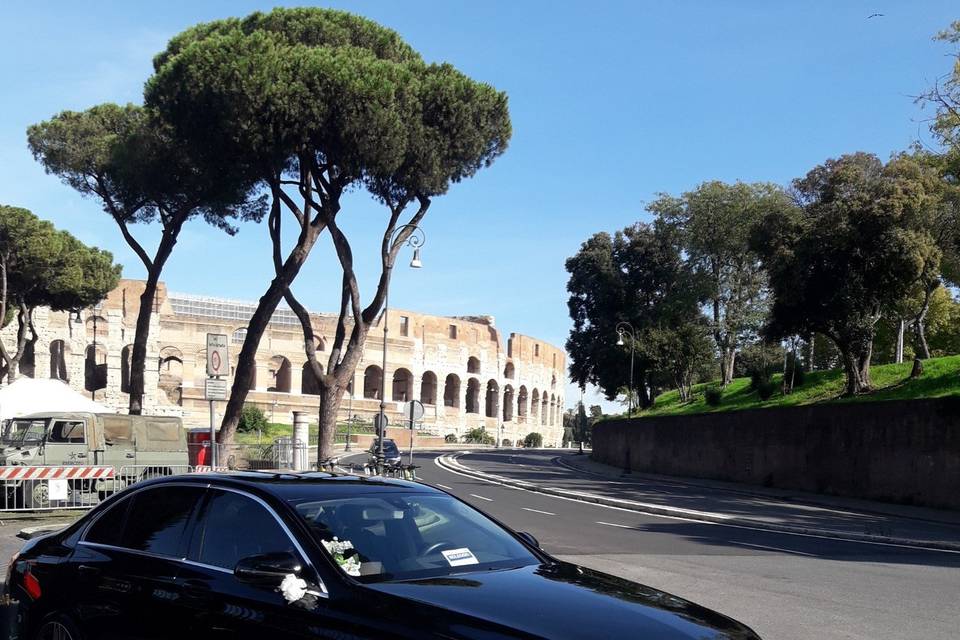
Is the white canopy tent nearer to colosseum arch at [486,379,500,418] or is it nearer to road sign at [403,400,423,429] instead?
road sign at [403,400,423,429]

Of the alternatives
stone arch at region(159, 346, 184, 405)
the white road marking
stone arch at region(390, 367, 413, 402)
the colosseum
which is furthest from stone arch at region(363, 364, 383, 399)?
the white road marking

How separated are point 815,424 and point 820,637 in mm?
22605

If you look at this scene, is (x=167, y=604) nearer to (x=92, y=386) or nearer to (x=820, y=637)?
(x=820, y=637)

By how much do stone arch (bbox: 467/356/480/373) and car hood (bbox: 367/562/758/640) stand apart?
85.4m

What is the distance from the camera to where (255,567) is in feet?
13.7

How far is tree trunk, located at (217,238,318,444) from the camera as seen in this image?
90.1 feet

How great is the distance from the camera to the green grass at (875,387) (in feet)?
87.2

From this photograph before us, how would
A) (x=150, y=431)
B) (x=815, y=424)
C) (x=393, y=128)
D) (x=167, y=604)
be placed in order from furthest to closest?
(x=815, y=424), (x=393, y=128), (x=150, y=431), (x=167, y=604)

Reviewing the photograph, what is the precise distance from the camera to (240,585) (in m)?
4.38

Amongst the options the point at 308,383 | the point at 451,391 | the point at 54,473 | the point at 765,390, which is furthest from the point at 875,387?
the point at 451,391

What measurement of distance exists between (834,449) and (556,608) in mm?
26183

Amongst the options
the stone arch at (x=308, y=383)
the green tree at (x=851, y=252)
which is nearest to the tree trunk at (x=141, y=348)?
the green tree at (x=851, y=252)

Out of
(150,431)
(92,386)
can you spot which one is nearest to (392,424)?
(92,386)

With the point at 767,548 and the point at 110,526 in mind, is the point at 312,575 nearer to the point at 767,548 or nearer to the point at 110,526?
the point at 110,526
